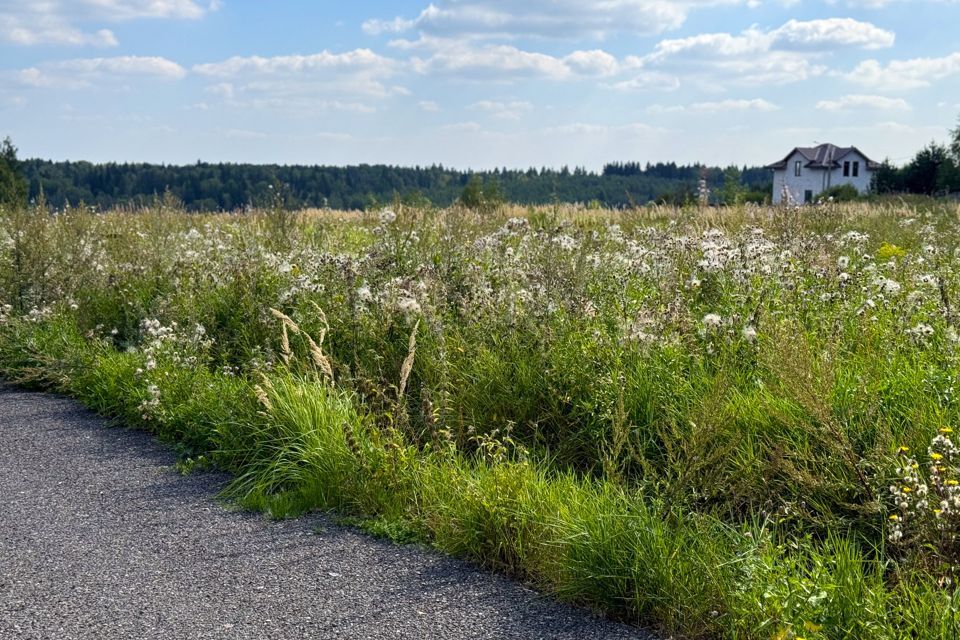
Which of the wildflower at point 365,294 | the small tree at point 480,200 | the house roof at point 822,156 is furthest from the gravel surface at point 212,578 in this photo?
the house roof at point 822,156

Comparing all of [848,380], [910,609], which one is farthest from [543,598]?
[848,380]

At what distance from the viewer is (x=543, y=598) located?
4.02m

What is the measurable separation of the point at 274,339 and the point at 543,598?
482 cm

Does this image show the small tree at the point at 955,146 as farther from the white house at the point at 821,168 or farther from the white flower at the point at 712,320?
the white flower at the point at 712,320

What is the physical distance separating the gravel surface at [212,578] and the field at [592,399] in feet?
0.76

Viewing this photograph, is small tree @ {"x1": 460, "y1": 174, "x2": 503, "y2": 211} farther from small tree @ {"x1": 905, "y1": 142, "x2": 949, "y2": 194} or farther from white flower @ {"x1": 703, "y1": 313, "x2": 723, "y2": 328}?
small tree @ {"x1": 905, "y1": 142, "x2": 949, "y2": 194}

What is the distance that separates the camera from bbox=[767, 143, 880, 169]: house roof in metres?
86.8

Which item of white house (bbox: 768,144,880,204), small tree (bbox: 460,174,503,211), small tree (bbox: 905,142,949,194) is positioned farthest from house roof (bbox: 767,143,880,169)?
small tree (bbox: 460,174,503,211)

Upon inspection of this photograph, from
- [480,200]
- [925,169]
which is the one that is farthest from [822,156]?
[480,200]

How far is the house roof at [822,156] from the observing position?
8681 cm

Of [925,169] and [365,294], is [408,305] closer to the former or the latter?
[365,294]

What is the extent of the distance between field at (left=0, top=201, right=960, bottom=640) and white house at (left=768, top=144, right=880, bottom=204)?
84.0 metres

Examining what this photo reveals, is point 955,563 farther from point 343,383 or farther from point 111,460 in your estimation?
point 111,460

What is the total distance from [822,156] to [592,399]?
91.7 metres
